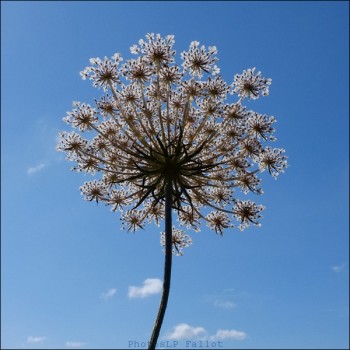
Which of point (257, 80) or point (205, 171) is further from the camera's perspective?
point (257, 80)

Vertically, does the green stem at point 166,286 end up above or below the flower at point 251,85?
below

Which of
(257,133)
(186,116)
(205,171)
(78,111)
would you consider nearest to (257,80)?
(257,133)

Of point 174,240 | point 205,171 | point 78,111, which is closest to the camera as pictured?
point 205,171

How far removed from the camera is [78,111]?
550 inches

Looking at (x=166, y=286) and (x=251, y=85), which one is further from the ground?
(x=251, y=85)

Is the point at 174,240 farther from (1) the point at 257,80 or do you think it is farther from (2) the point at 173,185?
(1) the point at 257,80

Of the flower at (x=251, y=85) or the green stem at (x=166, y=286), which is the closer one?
the green stem at (x=166, y=286)

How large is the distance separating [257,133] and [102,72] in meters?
4.72

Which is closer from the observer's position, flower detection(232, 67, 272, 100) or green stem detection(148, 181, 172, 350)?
green stem detection(148, 181, 172, 350)

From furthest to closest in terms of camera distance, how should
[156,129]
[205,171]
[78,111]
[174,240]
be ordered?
[174,240] < [78,111] < [156,129] < [205,171]

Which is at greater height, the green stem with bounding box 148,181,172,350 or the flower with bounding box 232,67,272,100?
the flower with bounding box 232,67,272,100

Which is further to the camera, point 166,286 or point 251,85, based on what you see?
point 251,85

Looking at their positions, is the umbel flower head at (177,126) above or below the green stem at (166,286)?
above

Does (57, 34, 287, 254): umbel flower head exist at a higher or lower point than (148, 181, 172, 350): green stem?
higher
